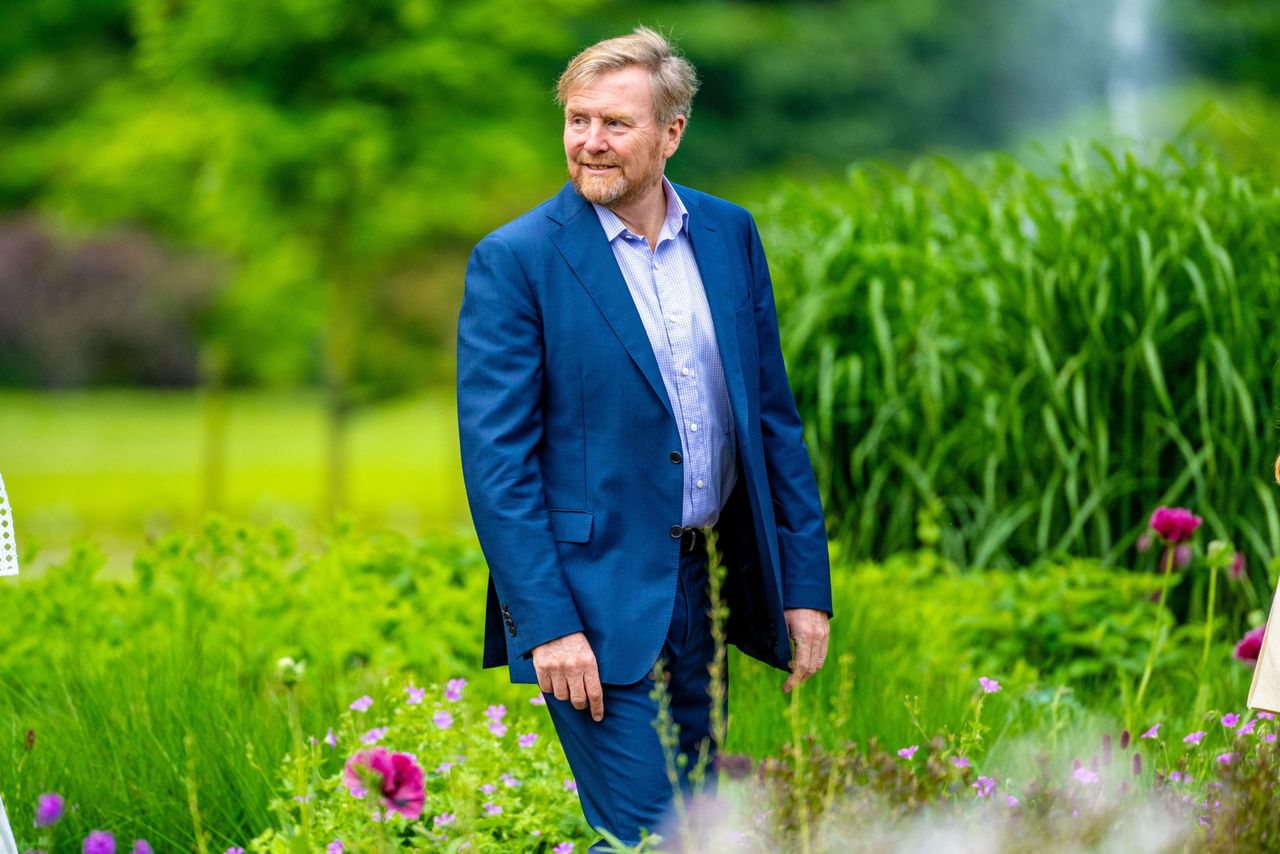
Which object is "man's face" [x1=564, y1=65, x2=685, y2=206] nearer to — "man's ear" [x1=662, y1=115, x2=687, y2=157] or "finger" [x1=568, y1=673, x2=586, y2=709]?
"man's ear" [x1=662, y1=115, x2=687, y2=157]

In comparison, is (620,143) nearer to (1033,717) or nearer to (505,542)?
(505,542)

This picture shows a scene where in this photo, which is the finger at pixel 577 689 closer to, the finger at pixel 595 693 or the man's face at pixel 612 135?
the finger at pixel 595 693

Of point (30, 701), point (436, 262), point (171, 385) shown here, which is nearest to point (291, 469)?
point (171, 385)

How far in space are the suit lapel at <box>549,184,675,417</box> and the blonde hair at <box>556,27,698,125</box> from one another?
0.64 feet

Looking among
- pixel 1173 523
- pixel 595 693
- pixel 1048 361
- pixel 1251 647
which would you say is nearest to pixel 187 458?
pixel 1048 361

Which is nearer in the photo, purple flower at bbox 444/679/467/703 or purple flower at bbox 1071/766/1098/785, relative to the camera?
purple flower at bbox 1071/766/1098/785

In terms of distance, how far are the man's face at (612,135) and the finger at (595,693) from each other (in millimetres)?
Answer: 735

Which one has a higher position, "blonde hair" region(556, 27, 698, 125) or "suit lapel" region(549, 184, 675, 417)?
"blonde hair" region(556, 27, 698, 125)

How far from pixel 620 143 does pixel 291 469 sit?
14512mm

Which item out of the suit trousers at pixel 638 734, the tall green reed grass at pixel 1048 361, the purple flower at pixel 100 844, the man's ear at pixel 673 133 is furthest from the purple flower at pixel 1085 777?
the tall green reed grass at pixel 1048 361

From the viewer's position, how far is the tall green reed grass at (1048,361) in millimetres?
4617

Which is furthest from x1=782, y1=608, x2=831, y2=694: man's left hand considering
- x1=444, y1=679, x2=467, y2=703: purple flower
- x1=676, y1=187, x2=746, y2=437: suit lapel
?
→ x1=444, y1=679, x2=467, y2=703: purple flower

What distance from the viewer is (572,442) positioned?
2.36 metres

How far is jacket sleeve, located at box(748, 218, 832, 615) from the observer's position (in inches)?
102
